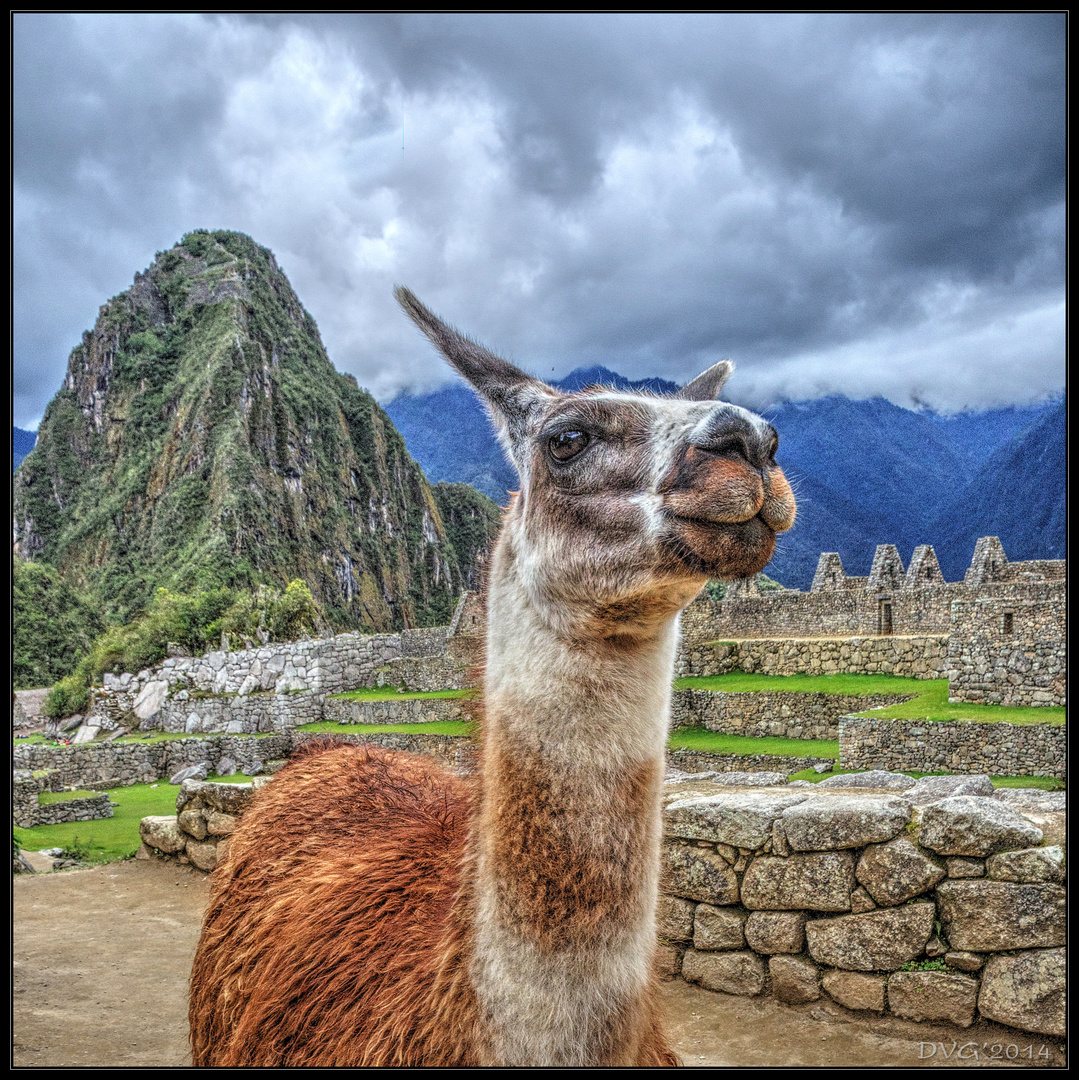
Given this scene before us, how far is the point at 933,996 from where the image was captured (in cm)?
356

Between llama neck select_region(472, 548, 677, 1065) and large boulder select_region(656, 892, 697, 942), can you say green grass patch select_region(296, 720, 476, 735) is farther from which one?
llama neck select_region(472, 548, 677, 1065)

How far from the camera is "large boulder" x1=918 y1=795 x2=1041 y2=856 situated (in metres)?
3.47

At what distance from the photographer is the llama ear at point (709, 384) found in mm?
2268

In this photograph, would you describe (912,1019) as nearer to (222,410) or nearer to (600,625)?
(600,625)

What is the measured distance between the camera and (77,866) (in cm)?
811

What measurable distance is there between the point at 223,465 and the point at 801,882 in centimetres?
8812

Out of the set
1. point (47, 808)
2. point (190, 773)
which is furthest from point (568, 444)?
point (190, 773)

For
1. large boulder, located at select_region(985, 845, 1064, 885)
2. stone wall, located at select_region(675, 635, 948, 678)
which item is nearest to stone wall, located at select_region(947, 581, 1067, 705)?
stone wall, located at select_region(675, 635, 948, 678)

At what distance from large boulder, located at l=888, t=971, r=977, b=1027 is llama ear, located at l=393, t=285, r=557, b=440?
128 inches

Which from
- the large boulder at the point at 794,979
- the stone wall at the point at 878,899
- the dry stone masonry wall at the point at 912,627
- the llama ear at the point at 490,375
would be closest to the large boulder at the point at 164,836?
the stone wall at the point at 878,899

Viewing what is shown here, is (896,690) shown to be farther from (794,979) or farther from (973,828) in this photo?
(973,828)

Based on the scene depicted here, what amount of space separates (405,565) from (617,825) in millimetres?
124723

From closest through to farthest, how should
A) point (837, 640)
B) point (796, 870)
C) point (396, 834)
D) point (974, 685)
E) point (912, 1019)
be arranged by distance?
point (396, 834)
point (912, 1019)
point (796, 870)
point (974, 685)
point (837, 640)

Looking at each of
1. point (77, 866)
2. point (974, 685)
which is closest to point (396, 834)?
point (77, 866)
